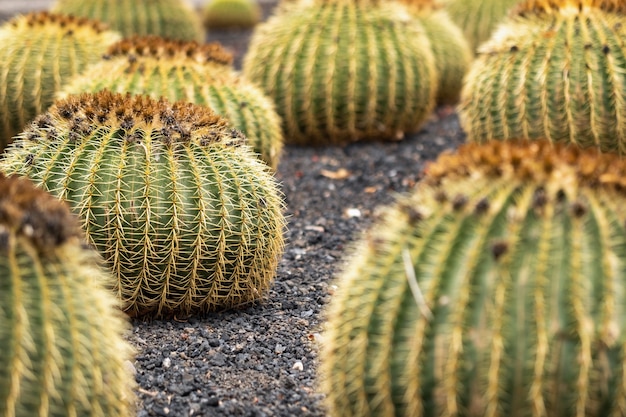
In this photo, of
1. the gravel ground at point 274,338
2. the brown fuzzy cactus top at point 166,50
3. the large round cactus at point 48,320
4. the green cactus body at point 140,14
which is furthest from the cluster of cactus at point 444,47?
the large round cactus at point 48,320

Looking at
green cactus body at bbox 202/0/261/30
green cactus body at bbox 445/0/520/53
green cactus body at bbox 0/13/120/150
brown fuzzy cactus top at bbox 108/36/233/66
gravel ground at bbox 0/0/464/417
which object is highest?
brown fuzzy cactus top at bbox 108/36/233/66

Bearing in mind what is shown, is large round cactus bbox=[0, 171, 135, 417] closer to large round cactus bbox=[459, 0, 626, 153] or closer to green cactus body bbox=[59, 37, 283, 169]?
green cactus body bbox=[59, 37, 283, 169]

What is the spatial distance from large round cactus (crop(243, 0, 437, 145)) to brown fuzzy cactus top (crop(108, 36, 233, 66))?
1.57m

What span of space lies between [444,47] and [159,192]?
4.96 meters

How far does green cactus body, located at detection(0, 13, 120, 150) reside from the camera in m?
5.81

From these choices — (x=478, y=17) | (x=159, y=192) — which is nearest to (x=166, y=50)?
(x=159, y=192)

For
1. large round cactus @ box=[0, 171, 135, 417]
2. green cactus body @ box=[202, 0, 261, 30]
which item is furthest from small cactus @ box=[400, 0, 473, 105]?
large round cactus @ box=[0, 171, 135, 417]

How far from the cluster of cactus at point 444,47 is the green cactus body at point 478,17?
3.83 feet

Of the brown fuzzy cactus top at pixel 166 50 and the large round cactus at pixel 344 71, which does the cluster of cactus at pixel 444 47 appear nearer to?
the large round cactus at pixel 344 71

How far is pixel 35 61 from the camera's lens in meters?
5.88

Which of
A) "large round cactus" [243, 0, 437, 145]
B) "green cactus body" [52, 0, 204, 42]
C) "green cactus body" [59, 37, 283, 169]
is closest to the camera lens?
"green cactus body" [59, 37, 283, 169]

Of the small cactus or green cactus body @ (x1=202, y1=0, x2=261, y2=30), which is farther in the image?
green cactus body @ (x1=202, y1=0, x2=261, y2=30)

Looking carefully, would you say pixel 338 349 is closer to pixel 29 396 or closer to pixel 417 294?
pixel 417 294

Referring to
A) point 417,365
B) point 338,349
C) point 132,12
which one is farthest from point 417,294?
point 132,12
